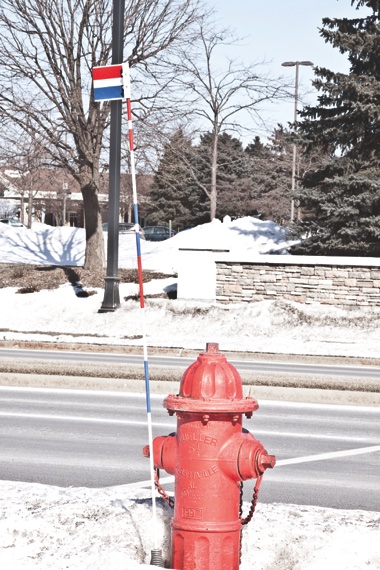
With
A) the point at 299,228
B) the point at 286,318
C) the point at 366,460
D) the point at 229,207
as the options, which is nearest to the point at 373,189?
the point at 299,228

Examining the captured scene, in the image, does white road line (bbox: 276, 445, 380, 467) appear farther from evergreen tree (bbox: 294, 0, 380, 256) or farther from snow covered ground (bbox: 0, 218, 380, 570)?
evergreen tree (bbox: 294, 0, 380, 256)

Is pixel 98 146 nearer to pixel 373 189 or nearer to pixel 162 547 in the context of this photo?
pixel 373 189

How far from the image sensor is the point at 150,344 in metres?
18.6

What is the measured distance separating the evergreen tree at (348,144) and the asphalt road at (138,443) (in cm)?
1342

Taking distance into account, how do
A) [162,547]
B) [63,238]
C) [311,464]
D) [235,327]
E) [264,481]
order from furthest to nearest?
[63,238] → [235,327] → [311,464] → [264,481] → [162,547]

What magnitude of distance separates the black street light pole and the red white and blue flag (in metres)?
9.57

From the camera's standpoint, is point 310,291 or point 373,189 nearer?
point 310,291

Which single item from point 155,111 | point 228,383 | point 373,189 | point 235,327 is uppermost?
point 155,111

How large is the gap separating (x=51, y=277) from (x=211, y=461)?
2102 cm

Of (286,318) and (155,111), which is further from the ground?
(155,111)

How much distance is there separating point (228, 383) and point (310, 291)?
1746cm

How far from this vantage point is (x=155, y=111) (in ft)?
81.2

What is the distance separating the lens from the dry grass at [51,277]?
2433 cm

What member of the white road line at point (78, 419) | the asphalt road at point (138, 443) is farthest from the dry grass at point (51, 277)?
the white road line at point (78, 419)
